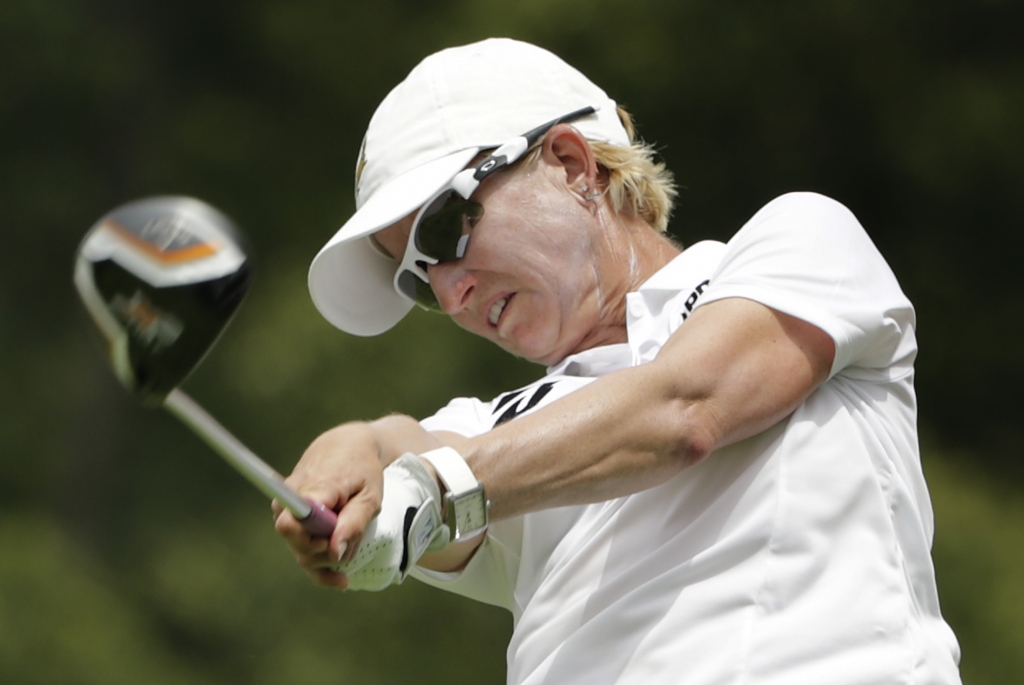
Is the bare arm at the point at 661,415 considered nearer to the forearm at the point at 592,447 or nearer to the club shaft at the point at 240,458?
the forearm at the point at 592,447

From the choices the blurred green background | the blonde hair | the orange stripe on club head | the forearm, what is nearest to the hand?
the forearm

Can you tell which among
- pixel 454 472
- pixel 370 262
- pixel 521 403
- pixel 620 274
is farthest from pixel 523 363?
pixel 454 472

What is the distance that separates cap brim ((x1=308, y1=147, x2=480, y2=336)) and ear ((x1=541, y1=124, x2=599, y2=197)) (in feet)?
→ 0.42

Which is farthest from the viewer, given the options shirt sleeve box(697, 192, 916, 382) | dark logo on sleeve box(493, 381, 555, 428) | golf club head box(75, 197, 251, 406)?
dark logo on sleeve box(493, 381, 555, 428)

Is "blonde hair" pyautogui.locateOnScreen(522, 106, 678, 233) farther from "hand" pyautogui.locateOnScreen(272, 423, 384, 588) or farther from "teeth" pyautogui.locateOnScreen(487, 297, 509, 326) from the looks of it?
"hand" pyautogui.locateOnScreen(272, 423, 384, 588)

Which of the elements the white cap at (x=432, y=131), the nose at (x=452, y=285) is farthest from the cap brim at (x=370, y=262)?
the nose at (x=452, y=285)

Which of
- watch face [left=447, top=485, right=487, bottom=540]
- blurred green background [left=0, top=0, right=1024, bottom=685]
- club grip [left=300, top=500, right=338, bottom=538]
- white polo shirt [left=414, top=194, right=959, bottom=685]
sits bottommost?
blurred green background [left=0, top=0, right=1024, bottom=685]

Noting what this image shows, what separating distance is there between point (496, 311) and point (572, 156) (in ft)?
0.84

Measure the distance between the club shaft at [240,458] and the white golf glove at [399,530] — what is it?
0.26ft

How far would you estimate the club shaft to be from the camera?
1424 mm

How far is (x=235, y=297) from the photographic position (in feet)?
4.76

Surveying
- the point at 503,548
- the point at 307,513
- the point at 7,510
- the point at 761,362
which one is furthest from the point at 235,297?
the point at 7,510

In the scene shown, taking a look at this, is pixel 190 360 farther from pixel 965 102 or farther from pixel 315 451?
pixel 965 102

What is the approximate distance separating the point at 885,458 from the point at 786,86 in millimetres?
4523
